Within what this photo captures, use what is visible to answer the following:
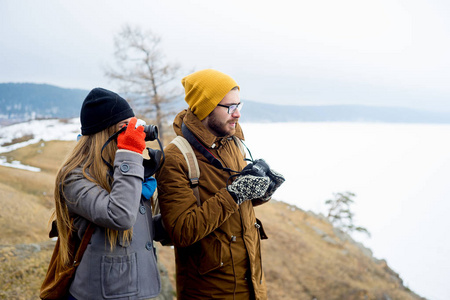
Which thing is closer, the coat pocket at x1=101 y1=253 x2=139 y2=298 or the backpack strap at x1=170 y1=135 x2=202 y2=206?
the coat pocket at x1=101 y1=253 x2=139 y2=298

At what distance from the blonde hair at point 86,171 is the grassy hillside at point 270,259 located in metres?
0.35

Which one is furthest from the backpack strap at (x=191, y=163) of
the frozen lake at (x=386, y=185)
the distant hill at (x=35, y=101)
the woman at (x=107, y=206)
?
the distant hill at (x=35, y=101)

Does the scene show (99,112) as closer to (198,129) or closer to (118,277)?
(198,129)

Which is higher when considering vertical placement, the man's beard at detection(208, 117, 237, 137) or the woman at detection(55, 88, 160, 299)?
the man's beard at detection(208, 117, 237, 137)

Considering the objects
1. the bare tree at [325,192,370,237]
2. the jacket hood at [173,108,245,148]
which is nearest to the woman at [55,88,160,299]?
the jacket hood at [173,108,245,148]

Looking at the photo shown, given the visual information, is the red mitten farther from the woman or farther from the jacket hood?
the jacket hood

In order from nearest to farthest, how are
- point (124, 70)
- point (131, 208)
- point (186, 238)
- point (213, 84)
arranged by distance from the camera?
point (131, 208)
point (186, 238)
point (213, 84)
point (124, 70)

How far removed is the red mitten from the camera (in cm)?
184

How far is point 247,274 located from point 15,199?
11532 millimetres

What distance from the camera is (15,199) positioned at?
10641 mm

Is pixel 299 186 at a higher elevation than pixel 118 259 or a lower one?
lower

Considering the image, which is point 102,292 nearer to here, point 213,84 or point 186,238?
point 186,238

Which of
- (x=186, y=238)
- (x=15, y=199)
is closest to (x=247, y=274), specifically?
(x=186, y=238)

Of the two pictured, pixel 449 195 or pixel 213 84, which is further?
pixel 449 195
